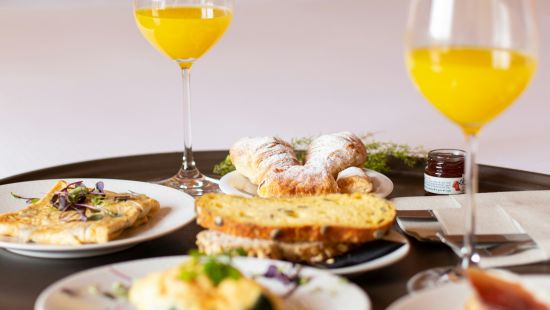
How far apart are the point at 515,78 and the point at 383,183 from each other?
2.50 ft

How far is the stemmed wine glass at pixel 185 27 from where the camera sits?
99.3 inches

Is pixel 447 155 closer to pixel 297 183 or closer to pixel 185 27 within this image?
pixel 297 183

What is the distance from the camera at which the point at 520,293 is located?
1251 millimetres

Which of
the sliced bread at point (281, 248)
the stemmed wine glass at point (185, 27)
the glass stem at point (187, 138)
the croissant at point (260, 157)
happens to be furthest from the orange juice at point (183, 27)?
the sliced bread at point (281, 248)

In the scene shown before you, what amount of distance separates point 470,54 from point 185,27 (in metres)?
1.18

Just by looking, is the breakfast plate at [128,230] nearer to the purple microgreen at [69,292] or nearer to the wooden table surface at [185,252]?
the wooden table surface at [185,252]

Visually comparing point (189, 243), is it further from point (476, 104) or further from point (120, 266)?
point (476, 104)

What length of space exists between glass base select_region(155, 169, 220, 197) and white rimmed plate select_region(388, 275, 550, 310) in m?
1.13

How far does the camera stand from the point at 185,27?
99.8 inches

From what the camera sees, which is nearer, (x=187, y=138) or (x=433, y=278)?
(x=433, y=278)

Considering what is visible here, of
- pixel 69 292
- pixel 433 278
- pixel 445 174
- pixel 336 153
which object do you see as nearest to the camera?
pixel 69 292

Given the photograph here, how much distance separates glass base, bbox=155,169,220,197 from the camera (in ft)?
7.95

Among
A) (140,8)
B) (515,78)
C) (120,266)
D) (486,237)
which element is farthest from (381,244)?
(140,8)

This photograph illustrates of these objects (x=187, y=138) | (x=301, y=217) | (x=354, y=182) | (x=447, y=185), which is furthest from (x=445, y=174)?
(x=187, y=138)
